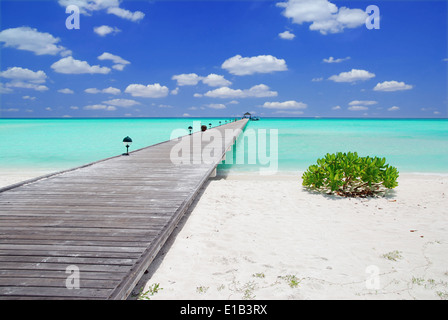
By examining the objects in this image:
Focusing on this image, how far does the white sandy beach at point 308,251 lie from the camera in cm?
338

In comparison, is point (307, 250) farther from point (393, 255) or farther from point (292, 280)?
point (393, 255)

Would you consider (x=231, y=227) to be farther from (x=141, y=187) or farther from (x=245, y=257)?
(x=141, y=187)

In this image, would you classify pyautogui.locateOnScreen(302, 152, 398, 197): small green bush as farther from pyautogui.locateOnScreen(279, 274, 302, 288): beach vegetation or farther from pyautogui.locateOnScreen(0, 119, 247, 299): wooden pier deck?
pyautogui.locateOnScreen(279, 274, 302, 288): beach vegetation

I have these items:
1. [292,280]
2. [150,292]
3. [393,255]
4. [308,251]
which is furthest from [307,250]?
[150,292]

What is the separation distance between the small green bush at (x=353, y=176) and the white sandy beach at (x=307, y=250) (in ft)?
1.40

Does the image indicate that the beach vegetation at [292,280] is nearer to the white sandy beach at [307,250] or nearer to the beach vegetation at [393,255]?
the white sandy beach at [307,250]

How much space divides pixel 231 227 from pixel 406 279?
2.76 m

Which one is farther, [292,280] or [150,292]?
[292,280]

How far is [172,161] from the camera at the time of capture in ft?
31.7

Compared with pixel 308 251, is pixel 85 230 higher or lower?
higher

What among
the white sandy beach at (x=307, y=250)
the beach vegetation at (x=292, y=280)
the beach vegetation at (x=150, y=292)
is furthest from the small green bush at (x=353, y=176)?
the beach vegetation at (x=150, y=292)

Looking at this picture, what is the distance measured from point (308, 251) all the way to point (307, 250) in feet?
0.12

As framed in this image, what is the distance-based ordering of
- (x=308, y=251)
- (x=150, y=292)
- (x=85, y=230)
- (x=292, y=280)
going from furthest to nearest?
(x=308, y=251), (x=85, y=230), (x=292, y=280), (x=150, y=292)

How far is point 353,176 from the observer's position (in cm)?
754
